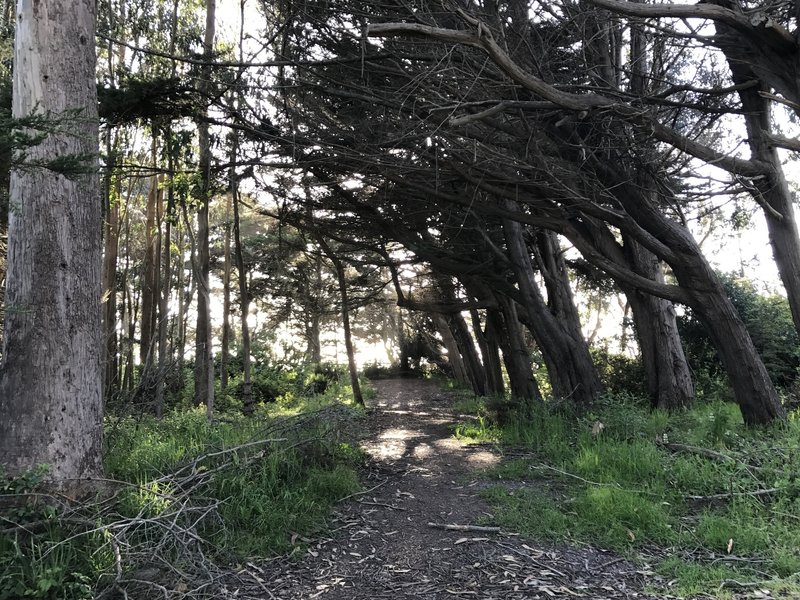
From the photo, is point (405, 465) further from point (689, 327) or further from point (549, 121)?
point (689, 327)

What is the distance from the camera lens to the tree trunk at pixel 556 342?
9.62 meters

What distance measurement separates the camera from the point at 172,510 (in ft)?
13.9

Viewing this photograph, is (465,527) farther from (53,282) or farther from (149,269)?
(149,269)

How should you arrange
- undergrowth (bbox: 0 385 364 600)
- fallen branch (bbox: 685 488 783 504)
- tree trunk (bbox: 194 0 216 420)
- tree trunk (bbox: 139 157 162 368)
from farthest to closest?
1. tree trunk (bbox: 139 157 162 368)
2. tree trunk (bbox: 194 0 216 420)
3. fallen branch (bbox: 685 488 783 504)
4. undergrowth (bbox: 0 385 364 600)

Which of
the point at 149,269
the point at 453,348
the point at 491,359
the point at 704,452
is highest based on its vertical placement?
the point at 149,269

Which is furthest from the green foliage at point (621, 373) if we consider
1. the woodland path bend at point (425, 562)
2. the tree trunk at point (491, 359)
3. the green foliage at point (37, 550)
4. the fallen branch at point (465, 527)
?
the green foliage at point (37, 550)

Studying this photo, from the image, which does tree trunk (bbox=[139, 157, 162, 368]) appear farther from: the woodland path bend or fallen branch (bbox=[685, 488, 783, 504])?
fallen branch (bbox=[685, 488, 783, 504])

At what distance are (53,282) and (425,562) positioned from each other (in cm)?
366

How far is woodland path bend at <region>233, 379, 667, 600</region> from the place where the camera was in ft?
12.2

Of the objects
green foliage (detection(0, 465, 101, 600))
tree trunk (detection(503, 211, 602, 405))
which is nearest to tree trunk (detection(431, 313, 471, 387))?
tree trunk (detection(503, 211, 602, 405))

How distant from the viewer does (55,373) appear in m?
4.27

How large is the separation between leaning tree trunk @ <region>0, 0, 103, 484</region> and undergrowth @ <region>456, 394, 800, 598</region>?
3668 mm

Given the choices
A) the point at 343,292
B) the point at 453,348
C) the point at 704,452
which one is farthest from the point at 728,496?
the point at 453,348

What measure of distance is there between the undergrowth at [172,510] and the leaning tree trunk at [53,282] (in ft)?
1.19
